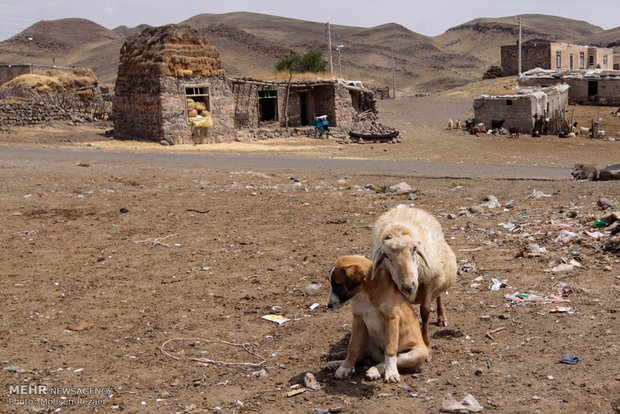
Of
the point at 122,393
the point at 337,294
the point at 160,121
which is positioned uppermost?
the point at 160,121

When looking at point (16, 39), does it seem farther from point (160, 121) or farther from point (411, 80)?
point (160, 121)

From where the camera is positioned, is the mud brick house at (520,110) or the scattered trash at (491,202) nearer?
the scattered trash at (491,202)

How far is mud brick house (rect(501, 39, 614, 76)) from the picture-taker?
5675 cm

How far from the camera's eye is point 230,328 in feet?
19.9

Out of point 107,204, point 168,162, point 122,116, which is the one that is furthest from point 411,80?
point 107,204

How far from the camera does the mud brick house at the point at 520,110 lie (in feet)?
99.1

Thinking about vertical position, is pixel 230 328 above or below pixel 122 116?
below

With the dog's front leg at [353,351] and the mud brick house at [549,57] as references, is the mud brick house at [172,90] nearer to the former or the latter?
the dog's front leg at [353,351]

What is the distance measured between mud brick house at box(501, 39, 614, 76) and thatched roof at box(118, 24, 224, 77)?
40.0m

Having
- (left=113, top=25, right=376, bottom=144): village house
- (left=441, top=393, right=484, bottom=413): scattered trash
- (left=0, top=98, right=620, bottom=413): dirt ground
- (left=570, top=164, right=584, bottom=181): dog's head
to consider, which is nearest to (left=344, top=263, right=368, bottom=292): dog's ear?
(left=0, top=98, right=620, bottom=413): dirt ground

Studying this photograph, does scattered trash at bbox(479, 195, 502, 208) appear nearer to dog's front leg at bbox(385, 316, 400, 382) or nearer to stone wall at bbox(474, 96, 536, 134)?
dog's front leg at bbox(385, 316, 400, 382)

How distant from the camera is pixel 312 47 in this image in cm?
10156

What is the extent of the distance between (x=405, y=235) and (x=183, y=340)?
8.13 feet

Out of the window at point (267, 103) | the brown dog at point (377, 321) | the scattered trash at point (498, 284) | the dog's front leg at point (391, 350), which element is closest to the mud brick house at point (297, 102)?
the window at point (267, 103)
